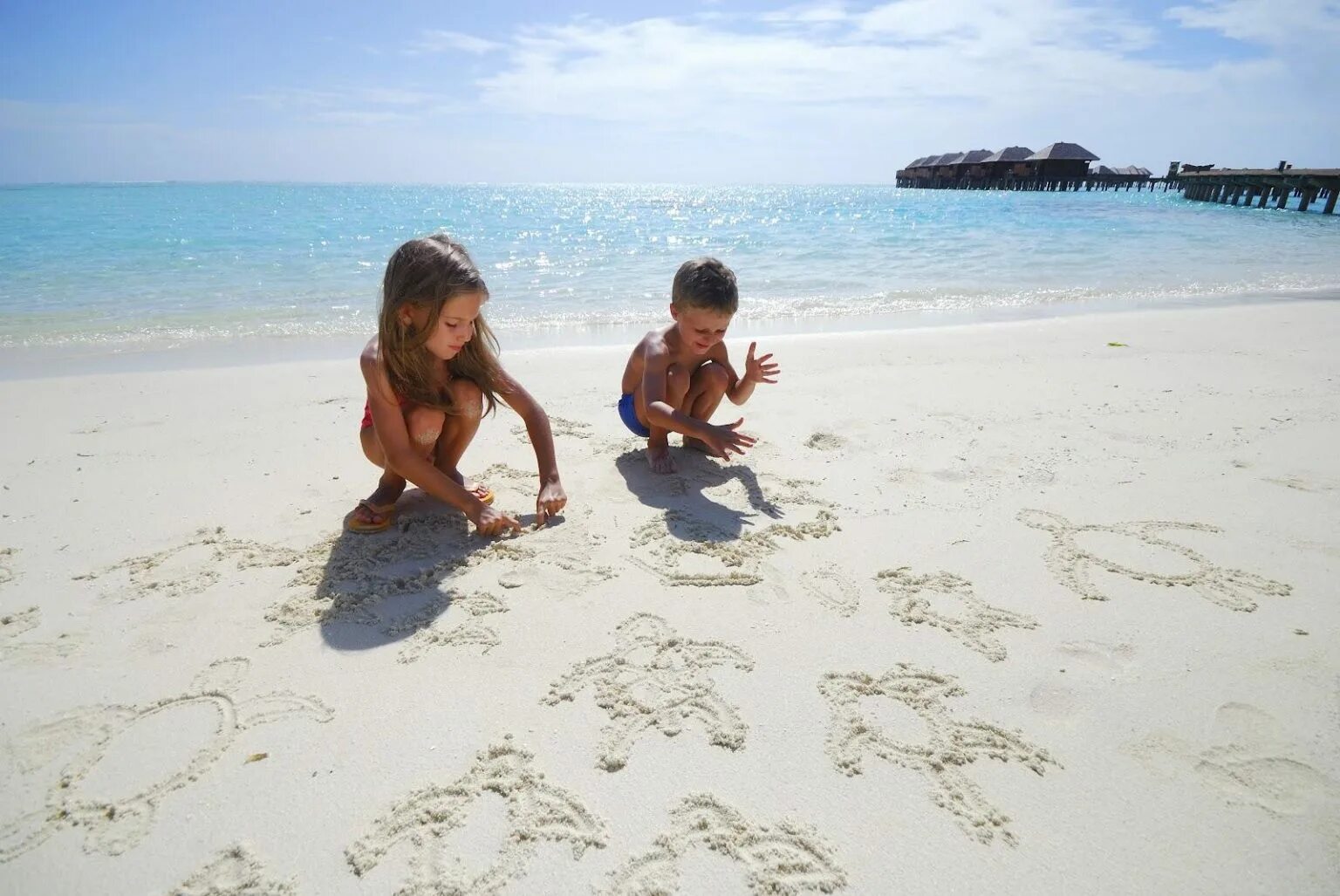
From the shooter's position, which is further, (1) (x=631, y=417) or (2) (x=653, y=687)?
(1) (x=631, y=417)

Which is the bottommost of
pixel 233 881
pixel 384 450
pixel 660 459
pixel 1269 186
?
pixel 233 881

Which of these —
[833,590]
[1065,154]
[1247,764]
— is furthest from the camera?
[1065,154]

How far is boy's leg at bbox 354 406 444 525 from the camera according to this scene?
263 cm

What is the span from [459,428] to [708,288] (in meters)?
1.16

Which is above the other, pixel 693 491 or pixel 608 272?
pixel 608 272

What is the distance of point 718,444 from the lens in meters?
2.94

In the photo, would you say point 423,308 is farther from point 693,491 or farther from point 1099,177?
point 1099,177

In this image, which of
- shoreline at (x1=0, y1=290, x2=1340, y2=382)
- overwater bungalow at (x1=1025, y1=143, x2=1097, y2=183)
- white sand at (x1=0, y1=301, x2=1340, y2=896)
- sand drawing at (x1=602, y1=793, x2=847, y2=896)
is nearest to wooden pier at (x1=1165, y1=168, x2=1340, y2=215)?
overwater bungalow at (x1=1025, y1=143, x2=1097, y2=183)

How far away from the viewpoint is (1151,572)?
2.32 m

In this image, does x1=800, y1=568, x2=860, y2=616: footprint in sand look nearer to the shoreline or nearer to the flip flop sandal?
the flip flop sandal

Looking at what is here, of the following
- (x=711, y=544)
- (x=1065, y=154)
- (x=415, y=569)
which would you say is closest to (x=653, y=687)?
(x=711, y=544)

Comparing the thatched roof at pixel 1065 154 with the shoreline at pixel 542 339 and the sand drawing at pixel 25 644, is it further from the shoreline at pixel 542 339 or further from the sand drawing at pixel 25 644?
the sand drawing at pixel 25 644

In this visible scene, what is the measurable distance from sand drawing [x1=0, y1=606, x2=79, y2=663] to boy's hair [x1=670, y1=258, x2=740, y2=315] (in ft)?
7.55

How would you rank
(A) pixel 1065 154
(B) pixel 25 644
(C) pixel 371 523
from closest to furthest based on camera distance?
(B) pixel 25 644, (C) pixel 371 523, (A) pixel 1065 154
